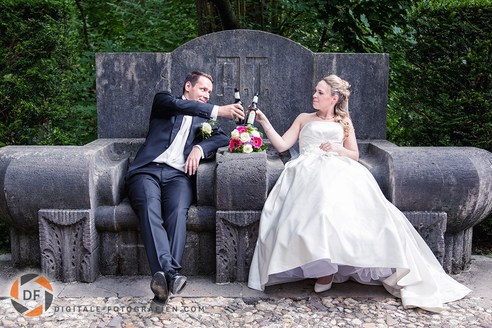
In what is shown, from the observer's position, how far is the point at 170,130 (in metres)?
3.98

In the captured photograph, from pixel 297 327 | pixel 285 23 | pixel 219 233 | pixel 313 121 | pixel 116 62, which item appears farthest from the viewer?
pixel 285 23

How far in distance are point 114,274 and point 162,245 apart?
31.2 inches

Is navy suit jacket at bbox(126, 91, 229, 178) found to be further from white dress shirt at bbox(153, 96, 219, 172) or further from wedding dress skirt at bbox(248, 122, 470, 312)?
wedding dress skirt at bbox(248, 122, 470, 312)

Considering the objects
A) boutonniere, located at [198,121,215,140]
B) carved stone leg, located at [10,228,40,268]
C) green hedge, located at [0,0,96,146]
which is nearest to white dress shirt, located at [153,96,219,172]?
boutonniere, located at [198,121,215,140]

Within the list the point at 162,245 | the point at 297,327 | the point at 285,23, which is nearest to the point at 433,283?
the point at 297,327

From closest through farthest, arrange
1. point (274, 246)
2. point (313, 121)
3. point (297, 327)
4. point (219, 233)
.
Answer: point (297, 327) → point (274, 246) → point (219, 233) → point (313, 121)

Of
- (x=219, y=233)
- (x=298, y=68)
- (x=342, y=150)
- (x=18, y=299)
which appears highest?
(x=298, y=68)

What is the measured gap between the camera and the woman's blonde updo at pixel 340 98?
13.3ft

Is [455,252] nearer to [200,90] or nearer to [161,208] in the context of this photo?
[161,208]

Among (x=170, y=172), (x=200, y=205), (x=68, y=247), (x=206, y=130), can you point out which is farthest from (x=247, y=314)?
(x=206, y=130)

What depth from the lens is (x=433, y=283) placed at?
3.20 metres

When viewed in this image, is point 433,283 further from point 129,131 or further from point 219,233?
point 129,131

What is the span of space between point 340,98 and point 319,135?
410mm

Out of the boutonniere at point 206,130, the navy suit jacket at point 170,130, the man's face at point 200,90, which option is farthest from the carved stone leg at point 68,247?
the man's face at point 200,90
